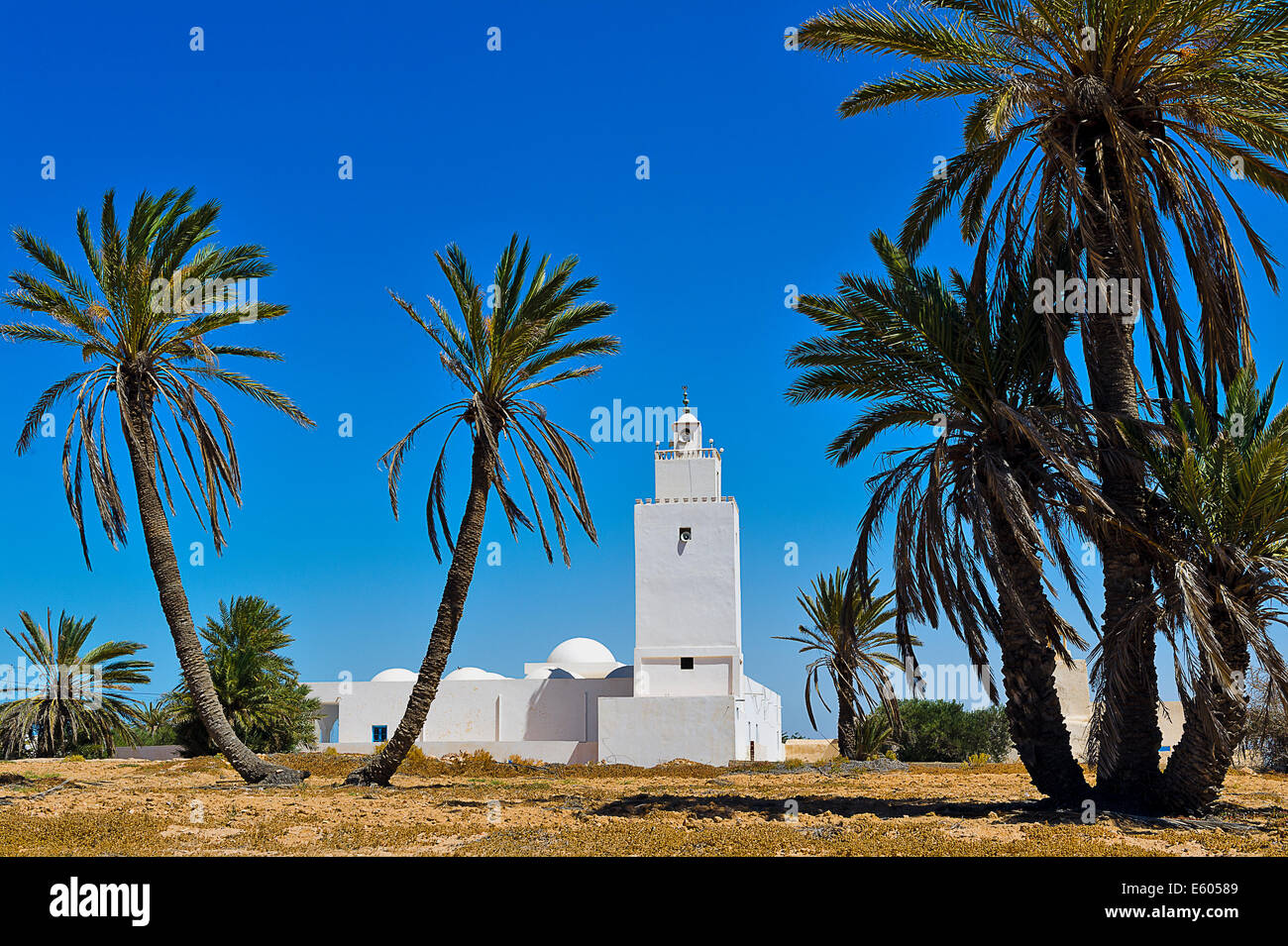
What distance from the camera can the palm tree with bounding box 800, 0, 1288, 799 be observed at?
12703 millimetres

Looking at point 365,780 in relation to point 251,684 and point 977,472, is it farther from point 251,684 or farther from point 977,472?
point 251,684

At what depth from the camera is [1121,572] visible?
13328 millimetres

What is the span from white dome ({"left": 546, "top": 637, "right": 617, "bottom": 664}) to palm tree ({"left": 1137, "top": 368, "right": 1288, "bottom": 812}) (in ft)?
104

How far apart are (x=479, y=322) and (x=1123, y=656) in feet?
35.3

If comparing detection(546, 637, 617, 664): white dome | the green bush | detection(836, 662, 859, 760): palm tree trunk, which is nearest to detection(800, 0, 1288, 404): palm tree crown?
detection(836, 662, 859, 760): palm tree trunk

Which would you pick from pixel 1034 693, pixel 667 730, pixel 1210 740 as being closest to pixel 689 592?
pixel 667 730

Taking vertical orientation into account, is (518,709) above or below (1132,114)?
below

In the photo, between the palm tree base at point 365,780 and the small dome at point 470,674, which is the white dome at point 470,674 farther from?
the palm tree base at point 365,780

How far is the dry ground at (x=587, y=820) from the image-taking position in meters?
10.8

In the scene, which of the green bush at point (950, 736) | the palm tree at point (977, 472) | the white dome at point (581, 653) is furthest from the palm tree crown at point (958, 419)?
the white dome at point (581, 653)

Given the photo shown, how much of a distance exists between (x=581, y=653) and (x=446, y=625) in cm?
2662

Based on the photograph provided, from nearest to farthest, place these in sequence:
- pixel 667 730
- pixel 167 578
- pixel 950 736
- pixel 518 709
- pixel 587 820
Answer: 1. pixel 587 820
2. pixel 167 578
3. pixel 667 730
4. pixel 950 736
5. pixel 518 709

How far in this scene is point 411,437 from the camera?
17.2 m
